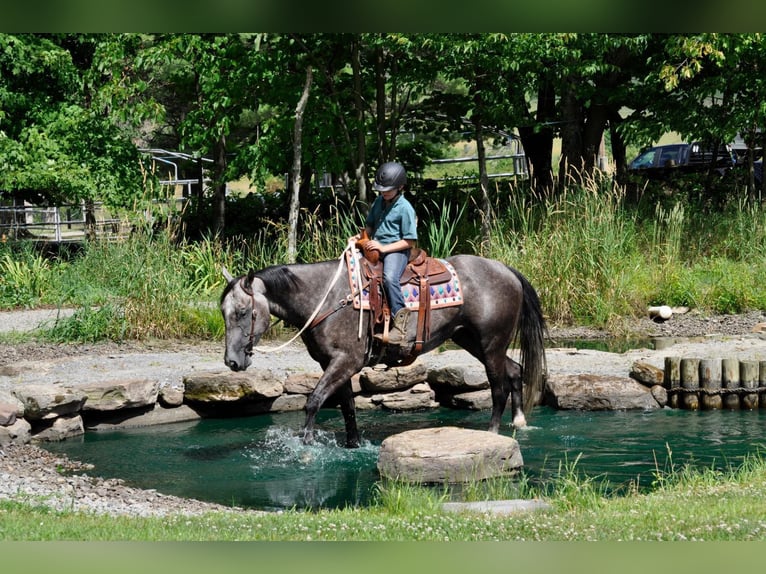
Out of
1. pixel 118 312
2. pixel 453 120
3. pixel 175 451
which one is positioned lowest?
pixel 175 451

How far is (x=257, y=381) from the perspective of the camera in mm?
11133

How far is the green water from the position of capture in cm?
799

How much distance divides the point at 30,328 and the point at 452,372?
707cm

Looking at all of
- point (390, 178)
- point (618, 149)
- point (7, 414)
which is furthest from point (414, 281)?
point (618, 149)

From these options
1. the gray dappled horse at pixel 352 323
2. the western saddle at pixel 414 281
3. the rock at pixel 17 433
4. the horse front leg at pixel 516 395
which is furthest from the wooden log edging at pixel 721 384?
the rock at pixel 17 433

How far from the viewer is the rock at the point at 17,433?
933 cm

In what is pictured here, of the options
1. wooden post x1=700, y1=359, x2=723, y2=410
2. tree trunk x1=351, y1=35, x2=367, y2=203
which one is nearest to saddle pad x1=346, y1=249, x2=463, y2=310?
wooden post x1=700, y1=359, x2=723, y2=410

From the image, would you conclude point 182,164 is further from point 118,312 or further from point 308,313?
point 308,313

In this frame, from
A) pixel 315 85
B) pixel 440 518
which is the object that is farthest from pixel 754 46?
pixel 440 518

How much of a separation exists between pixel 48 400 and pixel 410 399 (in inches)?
161

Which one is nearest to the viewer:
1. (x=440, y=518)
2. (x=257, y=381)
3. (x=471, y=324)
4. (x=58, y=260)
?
(x=440, y=518)

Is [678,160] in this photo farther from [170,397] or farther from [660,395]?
[170,397]

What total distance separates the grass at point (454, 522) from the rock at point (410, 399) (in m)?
4.58

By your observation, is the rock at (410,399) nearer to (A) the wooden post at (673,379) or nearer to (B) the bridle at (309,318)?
(B) the bridle at (309,318)
